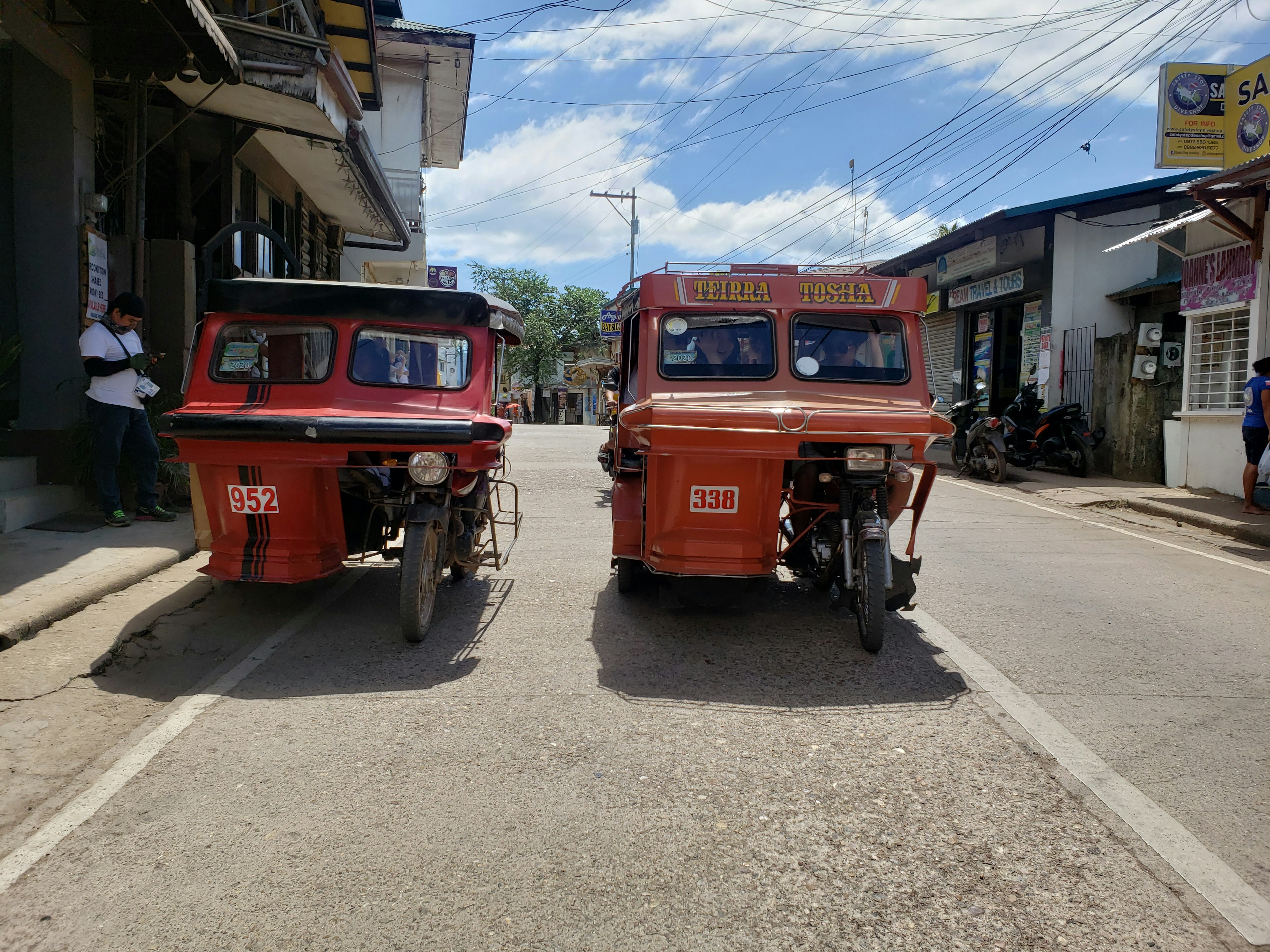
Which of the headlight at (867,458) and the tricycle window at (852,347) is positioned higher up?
the tricycle window at (852,347)

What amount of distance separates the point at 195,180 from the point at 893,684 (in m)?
10.9

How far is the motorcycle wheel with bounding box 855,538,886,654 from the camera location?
5.09 m

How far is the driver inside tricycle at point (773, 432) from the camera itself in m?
5.15

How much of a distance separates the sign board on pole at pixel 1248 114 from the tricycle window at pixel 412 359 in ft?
43.0

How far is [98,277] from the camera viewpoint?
8.62 metres

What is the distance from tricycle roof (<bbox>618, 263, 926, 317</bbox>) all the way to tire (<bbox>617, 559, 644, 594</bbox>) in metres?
1.80

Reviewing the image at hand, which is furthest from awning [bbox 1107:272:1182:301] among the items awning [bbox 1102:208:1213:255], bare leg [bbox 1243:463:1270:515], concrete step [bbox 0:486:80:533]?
concrete step [bbox 0:486:80:533]

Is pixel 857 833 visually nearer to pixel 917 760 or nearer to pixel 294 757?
pixel 917 760

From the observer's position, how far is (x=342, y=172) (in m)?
13.5

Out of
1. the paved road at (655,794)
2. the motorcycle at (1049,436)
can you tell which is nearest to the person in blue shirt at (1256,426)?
the motorcycle at (1049,436)

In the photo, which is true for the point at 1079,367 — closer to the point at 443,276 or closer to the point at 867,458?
the point at 867,458

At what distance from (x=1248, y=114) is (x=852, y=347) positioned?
39.0 ft

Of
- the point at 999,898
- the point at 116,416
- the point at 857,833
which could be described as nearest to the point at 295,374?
the point at 116,416

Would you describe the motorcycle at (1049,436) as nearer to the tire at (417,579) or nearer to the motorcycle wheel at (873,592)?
the motorcycle wheel at (873,592)
